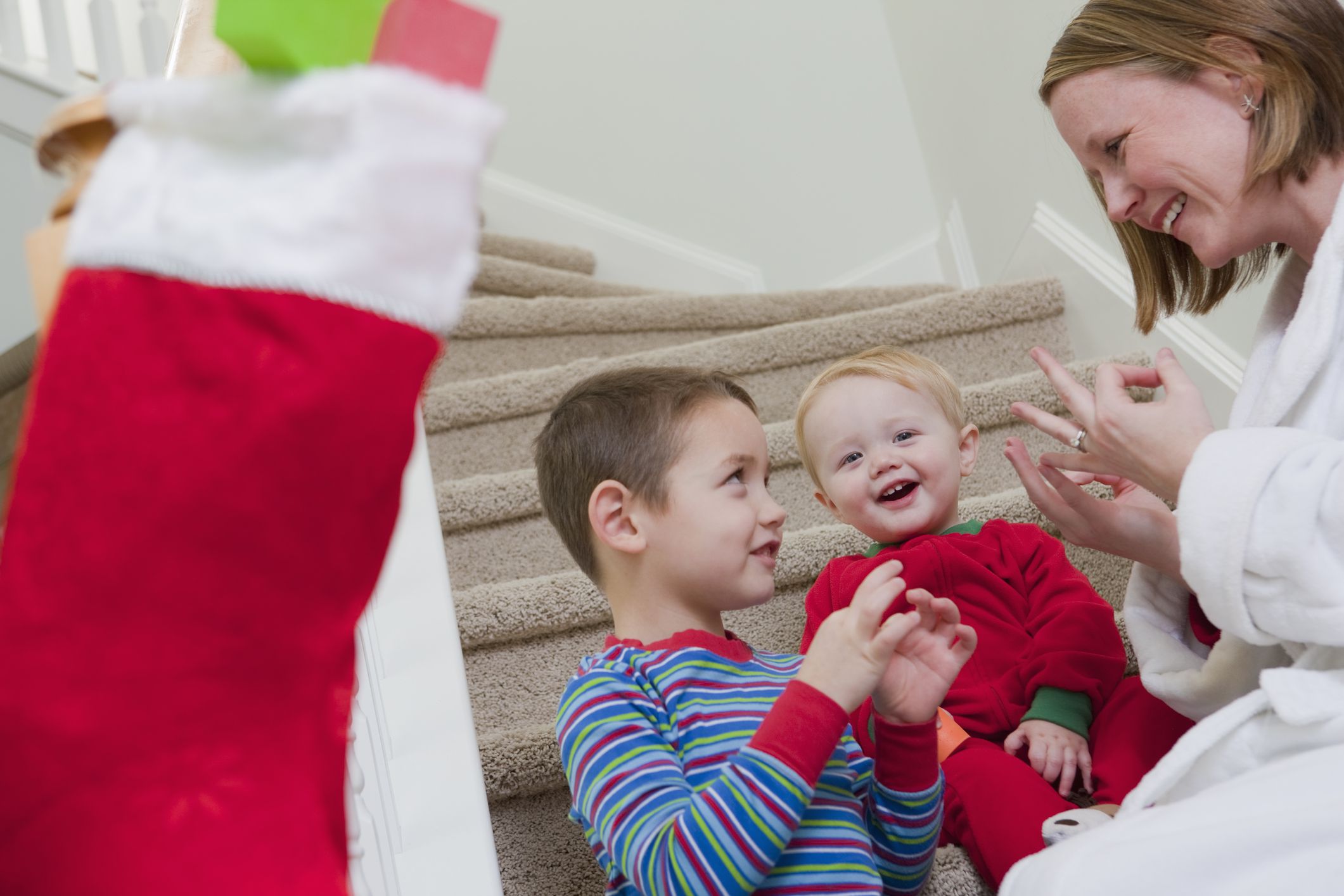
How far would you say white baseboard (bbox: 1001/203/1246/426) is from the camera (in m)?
1.91

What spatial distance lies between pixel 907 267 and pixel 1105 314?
1263mm

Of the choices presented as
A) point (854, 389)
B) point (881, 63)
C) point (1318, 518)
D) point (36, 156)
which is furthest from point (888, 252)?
point (36, 156)

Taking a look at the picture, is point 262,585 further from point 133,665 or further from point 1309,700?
point 1309,700

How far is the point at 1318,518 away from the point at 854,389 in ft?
2.53

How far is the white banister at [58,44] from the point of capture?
2285mm

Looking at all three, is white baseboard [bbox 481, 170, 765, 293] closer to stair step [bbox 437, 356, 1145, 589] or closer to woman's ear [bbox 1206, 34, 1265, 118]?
stair step [bbox 437, 356, 1145, 589]

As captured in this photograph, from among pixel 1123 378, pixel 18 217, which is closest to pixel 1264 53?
pixel 1123 378

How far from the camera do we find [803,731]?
0.90 metres

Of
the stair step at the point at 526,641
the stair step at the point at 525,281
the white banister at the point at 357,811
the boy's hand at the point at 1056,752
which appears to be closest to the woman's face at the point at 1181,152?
the boy's hand at the point at 1056,752

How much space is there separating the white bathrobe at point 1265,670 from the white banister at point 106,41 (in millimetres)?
2350

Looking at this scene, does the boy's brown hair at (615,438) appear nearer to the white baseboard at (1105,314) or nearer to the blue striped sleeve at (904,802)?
the blue striped sleeve at (904,802)

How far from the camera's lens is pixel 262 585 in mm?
411

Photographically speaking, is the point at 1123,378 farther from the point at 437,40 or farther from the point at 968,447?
the point at 437,40

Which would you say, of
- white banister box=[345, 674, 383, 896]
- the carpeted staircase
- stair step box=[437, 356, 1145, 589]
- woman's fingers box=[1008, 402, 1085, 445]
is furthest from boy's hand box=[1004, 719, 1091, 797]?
white banister box=[345, 674, 383, 896]
